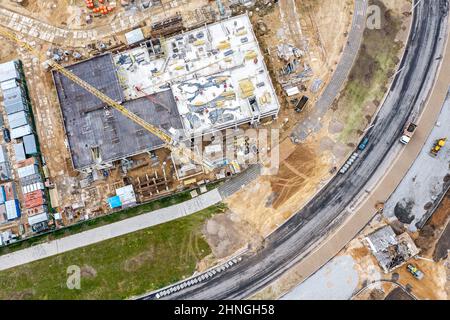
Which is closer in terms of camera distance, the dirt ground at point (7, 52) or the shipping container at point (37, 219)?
the shipping container at point (37, 219)

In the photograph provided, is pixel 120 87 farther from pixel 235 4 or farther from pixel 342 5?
pixel 342 5

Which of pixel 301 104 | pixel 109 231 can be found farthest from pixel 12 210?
pixel 301 104

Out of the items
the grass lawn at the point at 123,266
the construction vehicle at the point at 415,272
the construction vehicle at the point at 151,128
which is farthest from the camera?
the grass lawn at the point at 123,266

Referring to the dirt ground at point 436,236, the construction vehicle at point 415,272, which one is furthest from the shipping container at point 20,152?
the dirt ground at point 436,236

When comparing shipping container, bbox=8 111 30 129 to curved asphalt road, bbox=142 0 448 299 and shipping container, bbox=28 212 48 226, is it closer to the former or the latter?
shipping container, bbox=28 212 48 226

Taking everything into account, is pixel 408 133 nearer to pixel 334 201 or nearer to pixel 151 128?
pixel 334 201

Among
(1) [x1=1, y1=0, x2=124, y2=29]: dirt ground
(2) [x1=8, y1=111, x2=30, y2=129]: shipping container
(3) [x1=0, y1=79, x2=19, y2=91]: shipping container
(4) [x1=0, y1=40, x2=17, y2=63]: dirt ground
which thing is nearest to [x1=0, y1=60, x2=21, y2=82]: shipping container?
(3) [x1=0, y1=79, x2=19, y2=91]: shipping container

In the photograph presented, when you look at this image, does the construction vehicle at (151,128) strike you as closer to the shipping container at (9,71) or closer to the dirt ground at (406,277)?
the shipping container at (9,71)
